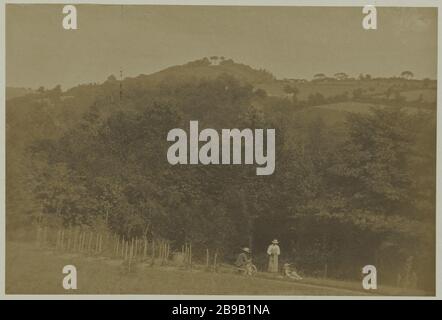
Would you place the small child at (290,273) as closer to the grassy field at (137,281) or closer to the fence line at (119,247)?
the grassy field at (137,281)

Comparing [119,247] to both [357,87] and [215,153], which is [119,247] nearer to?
[215,153]

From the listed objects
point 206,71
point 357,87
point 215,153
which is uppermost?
point 206,71

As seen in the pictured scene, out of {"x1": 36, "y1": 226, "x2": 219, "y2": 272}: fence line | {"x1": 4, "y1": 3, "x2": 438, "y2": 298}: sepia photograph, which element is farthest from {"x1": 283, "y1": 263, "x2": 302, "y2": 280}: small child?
{"x1": 36, "y1": 226, "x2": 219, "y2": 272}: fence line

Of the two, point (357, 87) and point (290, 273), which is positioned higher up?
point (357, 87)

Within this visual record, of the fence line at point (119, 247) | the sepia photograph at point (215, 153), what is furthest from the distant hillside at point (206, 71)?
the fence line at point (119, 247)

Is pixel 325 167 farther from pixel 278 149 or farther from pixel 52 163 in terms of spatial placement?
pixel 52 163

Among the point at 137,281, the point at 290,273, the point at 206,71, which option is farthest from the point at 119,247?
the point at 206,71
